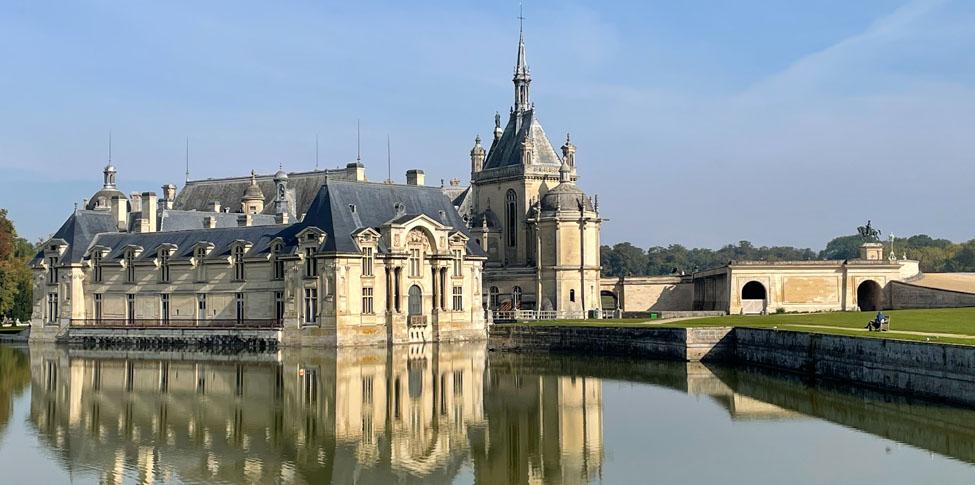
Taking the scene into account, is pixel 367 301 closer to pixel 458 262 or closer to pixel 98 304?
pixel 458 262

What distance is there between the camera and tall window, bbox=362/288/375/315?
5731 cm

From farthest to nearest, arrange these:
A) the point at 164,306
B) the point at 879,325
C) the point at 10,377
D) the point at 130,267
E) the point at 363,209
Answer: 1. the point at 130,267
2. the point at 164,306
3. the point at 363,209
4. the point at 10,377
5. the point at 879,325

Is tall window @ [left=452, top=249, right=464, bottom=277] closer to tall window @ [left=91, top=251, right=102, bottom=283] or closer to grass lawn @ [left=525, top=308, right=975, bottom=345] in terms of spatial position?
grass lawn @ [left=525, top=308, right=975, bottom=345]

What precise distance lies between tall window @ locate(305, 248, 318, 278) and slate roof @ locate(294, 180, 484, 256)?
1.00 meters

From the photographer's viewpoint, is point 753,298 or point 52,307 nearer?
point 52,307

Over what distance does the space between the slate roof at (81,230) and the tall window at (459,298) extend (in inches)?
880

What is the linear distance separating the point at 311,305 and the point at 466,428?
26.8 meters

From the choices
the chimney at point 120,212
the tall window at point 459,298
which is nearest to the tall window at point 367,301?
the tall window at point 459,298

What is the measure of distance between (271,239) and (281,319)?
464 cm

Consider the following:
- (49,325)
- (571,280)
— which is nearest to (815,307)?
(571,280)

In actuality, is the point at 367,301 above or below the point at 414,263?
below

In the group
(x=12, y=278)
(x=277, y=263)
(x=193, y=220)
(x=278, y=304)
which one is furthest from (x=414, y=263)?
(x=12, y=278)

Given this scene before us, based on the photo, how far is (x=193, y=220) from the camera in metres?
73.3

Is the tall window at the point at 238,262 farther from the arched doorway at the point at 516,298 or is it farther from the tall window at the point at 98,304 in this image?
the arched doorway at the point at 516,298
